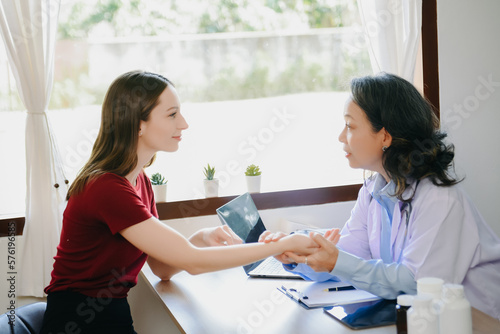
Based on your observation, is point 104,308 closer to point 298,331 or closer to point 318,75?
point 298,331

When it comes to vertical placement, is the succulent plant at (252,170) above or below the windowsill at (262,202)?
above

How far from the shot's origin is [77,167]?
8.63ft

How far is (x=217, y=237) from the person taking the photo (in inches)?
79.0

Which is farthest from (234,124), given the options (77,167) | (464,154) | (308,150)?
(464,154)

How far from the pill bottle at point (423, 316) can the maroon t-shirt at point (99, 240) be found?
848mm

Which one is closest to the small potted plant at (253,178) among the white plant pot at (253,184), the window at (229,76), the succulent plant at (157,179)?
the white plant pot at (253,184)

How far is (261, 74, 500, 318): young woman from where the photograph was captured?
1.64 metres

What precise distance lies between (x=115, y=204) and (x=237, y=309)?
0.47 m

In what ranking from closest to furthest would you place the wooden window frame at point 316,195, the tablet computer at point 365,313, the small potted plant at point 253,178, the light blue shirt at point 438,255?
1. the tablet computer at point 365,313
2. the light blue shirt at point 438,255
3. the wooden window frame at point 316,195
4. the small potted plant at point 253,178

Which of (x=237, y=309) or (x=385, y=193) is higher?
(x=385, y=193)

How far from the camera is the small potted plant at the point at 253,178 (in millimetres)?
2713

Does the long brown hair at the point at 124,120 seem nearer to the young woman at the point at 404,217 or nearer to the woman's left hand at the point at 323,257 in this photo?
the young woman at the point at 404,217

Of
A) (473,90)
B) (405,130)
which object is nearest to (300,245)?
(405,130)

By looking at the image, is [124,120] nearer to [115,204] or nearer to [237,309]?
[115,204]
